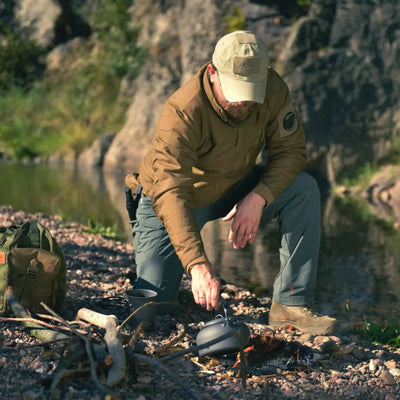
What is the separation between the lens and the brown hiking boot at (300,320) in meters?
3.87

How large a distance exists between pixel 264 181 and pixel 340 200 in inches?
330

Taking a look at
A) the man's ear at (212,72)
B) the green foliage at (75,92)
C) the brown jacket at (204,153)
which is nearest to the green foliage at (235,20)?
the green foliage at (75,92)

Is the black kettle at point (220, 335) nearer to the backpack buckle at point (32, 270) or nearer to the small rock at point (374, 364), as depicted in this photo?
the small rock at point (374, 364)

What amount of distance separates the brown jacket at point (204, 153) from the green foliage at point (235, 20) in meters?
12.6

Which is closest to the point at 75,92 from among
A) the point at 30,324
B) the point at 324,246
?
the point at 324,246

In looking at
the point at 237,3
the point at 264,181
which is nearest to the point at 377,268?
the point at 264,181

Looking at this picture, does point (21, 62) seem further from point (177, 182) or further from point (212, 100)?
point (177, 182)

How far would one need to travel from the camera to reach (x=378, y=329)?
161 inches

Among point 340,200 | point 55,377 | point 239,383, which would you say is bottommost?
point 340,200

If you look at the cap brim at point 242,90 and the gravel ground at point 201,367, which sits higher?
the cap brim at point 242,90

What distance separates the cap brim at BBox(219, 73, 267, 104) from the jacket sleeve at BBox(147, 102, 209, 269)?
322mm

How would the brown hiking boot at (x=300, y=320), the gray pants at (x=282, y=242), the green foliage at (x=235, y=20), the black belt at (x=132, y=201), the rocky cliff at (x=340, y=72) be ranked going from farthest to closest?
the green foliage at (x=235, y=20), the rocky cliff at (x=340, y=72), the black belt at (x=132, y=201), the gray pants at (x=282, y=242), the brown hiking boot at (x=300, y=320)

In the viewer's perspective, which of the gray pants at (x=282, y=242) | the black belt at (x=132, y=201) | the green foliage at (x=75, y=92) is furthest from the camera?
the green foliage at (x=75, y=92)

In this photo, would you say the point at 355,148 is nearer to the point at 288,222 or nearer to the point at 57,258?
the point at 288,222
